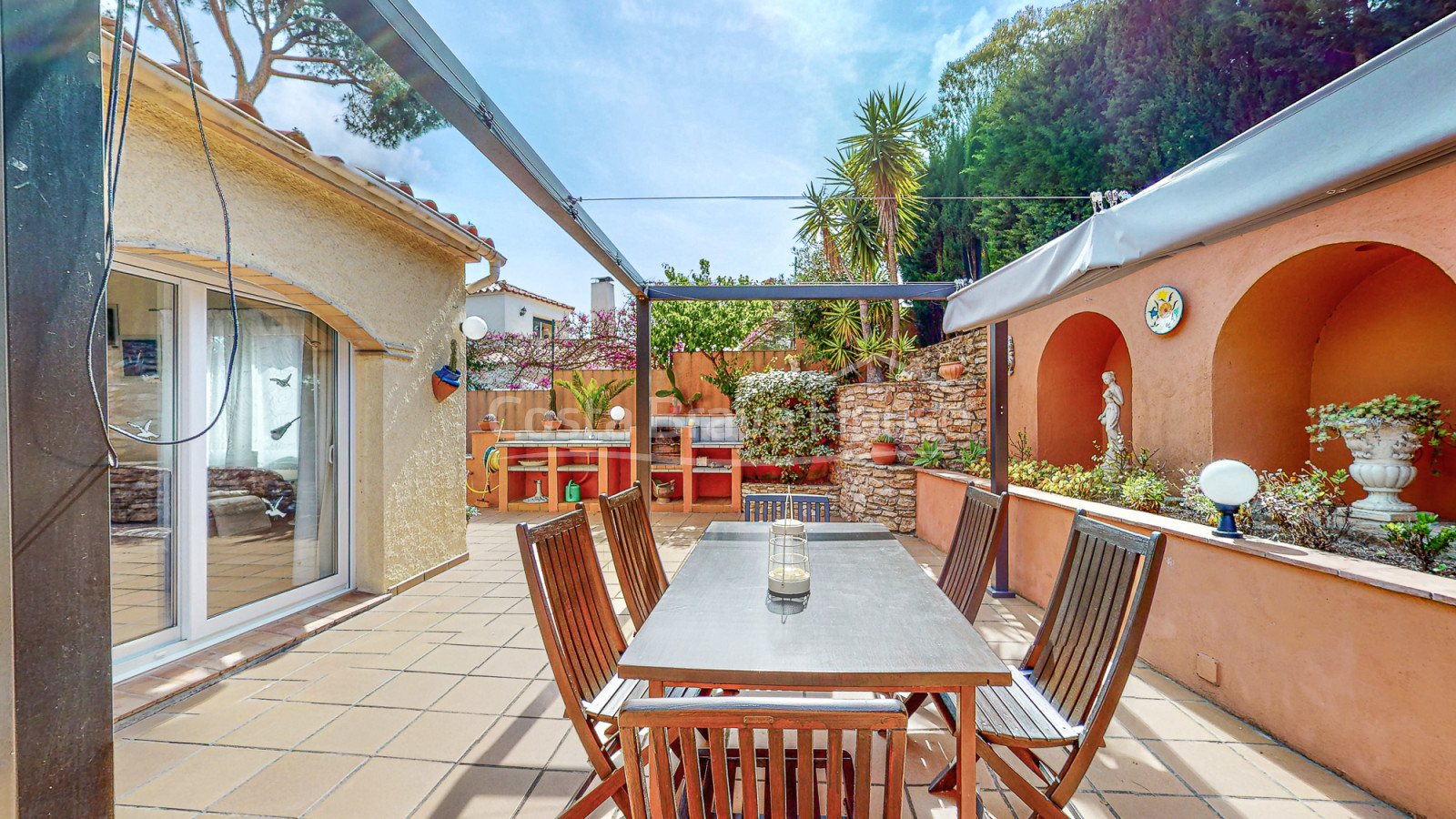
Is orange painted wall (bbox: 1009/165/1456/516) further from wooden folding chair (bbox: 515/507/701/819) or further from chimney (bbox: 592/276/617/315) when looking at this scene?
chimney (bbox: 592/276/617/315)

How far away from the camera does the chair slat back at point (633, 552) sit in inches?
101

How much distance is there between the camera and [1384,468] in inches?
144

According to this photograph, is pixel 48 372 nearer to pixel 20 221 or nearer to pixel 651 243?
pixel 20 221

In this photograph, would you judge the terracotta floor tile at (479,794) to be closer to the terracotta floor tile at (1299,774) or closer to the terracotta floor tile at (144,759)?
the terracotta floor tile at (144,759)

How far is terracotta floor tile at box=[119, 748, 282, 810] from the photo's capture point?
7.07 feet

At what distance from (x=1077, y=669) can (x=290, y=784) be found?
2978mm

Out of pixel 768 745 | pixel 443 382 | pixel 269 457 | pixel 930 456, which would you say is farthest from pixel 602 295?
pixel 768 745

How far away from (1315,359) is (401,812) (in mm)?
6681

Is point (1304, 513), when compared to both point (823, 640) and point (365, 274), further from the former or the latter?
point (365, 274)

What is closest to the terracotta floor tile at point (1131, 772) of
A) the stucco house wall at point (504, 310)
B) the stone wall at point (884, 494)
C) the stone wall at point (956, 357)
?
the stone wall at point (884, 494)

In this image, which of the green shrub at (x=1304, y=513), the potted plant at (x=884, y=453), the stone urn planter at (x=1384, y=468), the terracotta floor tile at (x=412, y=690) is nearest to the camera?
the green shrub at (x=1304, y=513)

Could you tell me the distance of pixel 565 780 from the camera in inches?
90.3

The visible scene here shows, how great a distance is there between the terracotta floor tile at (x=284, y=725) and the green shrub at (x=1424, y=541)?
4.94 meters

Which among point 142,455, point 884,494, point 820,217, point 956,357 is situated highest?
point 820,217
